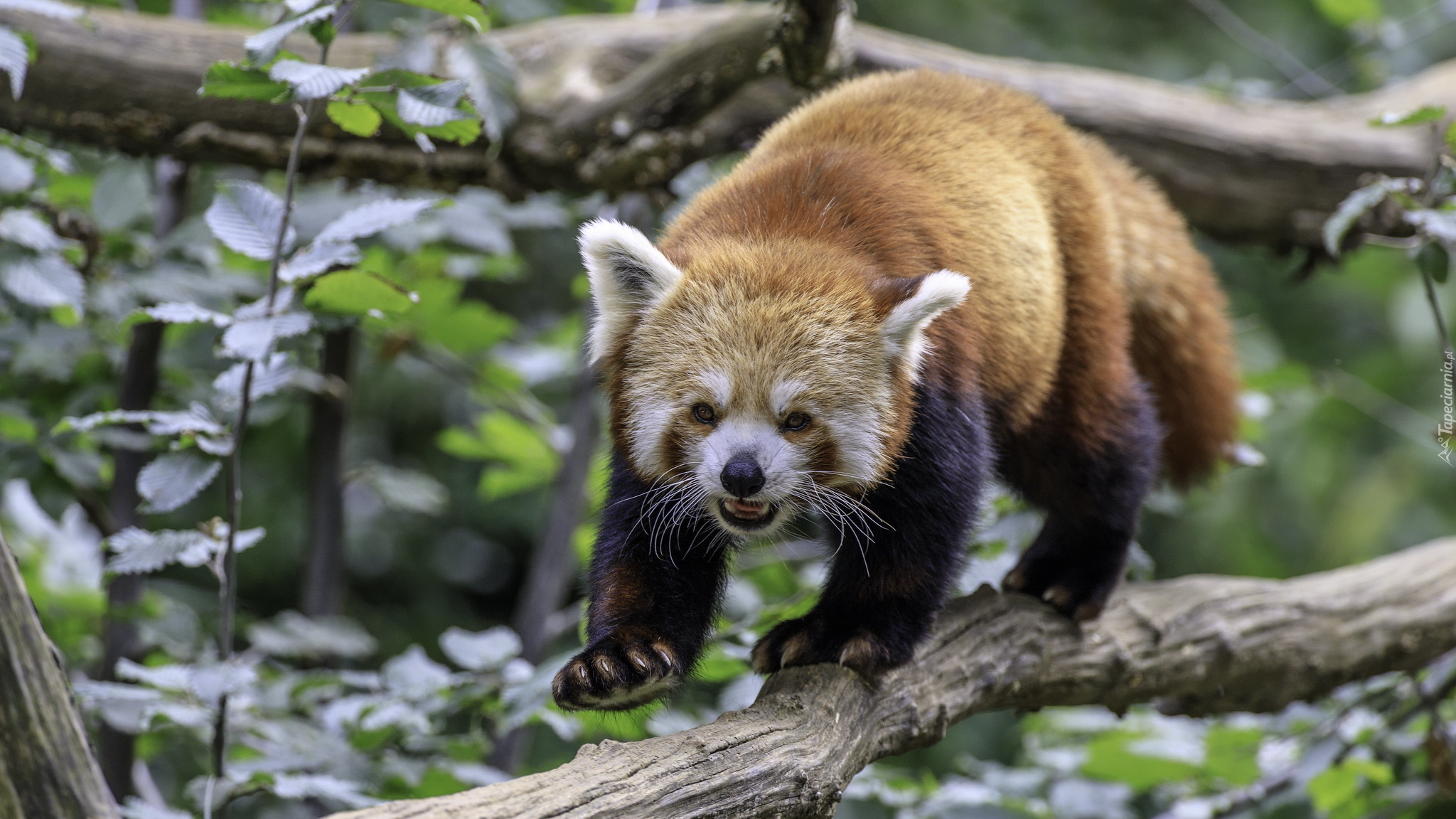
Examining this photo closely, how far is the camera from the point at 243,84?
2064 mm

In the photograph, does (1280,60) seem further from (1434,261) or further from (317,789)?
(317,789)

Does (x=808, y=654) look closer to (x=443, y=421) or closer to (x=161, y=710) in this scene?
(x=161, y=710)

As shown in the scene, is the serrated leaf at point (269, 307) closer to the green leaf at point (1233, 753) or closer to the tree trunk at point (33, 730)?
the tree trunk at point (33, 730)

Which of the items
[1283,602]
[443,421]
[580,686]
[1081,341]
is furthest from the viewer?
[443,421]

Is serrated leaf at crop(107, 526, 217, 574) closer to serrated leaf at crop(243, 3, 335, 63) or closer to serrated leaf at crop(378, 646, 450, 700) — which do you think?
serrated leaf at crop(378, 646, 450, 700)

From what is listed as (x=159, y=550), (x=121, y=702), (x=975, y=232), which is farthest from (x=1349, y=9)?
(x=121, y=702)

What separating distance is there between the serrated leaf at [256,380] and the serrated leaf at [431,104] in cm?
55

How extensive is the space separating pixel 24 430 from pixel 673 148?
1841mm

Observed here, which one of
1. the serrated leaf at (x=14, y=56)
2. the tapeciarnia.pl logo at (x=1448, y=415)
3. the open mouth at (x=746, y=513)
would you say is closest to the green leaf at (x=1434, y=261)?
the tapeciarnia.pl logo at (x=1448, y=415)

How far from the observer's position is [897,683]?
7.55 feet

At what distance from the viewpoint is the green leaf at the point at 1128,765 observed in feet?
9.42

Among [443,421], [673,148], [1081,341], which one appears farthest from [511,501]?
[1081,341]

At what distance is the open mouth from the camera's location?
7.18 feet

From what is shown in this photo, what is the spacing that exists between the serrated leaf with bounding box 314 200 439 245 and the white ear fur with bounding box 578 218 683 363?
0.31m
